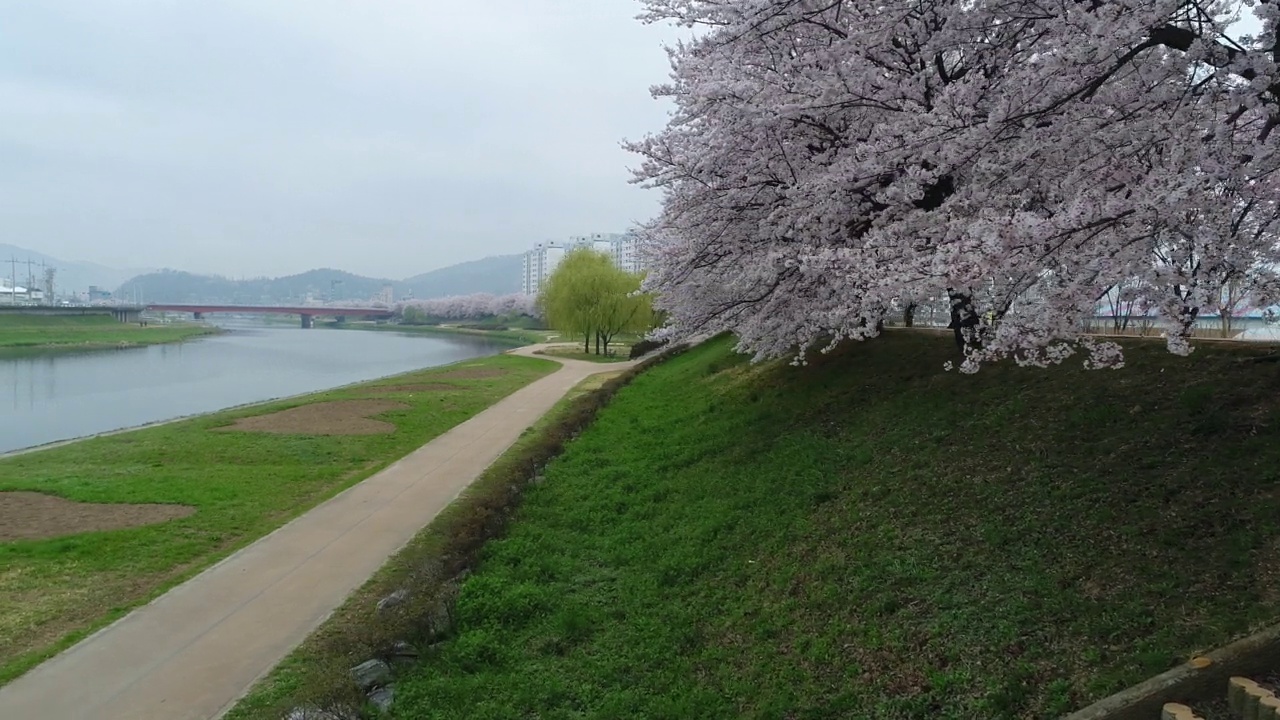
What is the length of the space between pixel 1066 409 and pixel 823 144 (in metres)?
4.52

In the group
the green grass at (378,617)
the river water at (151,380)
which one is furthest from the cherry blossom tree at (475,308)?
the green grass at (378,617)

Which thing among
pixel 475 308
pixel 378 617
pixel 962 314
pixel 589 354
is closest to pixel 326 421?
pixel 378 617

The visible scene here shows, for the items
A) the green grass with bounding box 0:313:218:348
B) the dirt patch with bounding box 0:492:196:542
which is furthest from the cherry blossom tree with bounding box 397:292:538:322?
the dirt patch with bounding box 0:492:196:542

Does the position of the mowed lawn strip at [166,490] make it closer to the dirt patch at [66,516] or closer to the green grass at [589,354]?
the dirt patch at [66,516]

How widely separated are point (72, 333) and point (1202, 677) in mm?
85636

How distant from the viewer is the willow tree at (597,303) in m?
45.9

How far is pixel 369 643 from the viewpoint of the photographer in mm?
6379

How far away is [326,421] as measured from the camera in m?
20.6

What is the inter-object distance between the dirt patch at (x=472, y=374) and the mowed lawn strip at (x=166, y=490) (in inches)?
312

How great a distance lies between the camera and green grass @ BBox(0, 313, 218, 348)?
6103 centimetres

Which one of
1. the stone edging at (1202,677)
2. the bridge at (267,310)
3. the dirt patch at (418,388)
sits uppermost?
the bridge at (267,310)

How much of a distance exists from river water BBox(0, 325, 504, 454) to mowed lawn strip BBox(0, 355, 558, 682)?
17.7 feet

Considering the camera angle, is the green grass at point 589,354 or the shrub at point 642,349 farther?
the green grass at point 589,354

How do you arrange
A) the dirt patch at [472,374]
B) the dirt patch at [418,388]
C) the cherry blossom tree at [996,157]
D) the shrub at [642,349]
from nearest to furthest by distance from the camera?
the cherry blossom tree at [996,157]
the dirt patch at [418,388]
the dirt patch at [472,374]
the shrub at [642,349]
